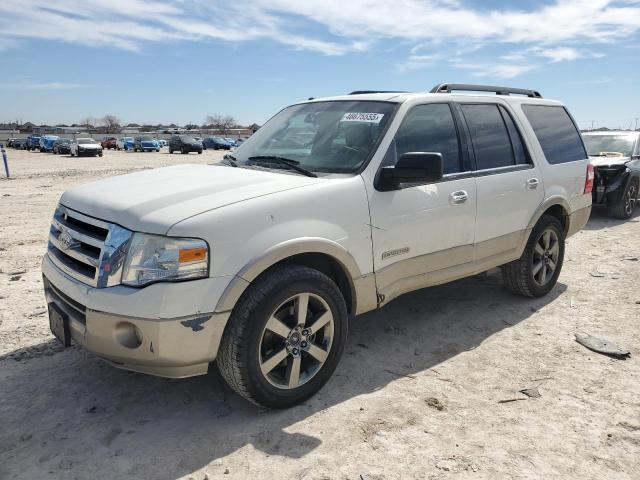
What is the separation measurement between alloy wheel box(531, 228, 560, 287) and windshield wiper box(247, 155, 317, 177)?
266 cm

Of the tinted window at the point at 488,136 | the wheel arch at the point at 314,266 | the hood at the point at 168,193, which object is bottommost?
the wheel arch at the point at 314,266

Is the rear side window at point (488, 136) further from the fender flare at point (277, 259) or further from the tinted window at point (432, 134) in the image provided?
the fender flare at point (277, 259)

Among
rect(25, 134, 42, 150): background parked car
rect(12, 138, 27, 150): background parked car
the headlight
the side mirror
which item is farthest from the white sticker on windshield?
rect(12, 138, 27, 150): background parked car

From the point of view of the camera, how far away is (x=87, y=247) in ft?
9.78

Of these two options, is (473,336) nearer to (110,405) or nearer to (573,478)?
(573,478)

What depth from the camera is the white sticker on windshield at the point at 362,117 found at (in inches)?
146

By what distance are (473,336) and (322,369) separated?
5.40ft

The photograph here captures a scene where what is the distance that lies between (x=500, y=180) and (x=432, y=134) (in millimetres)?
843

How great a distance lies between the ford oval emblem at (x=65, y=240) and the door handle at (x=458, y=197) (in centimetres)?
262

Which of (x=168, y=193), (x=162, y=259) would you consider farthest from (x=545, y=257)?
(x=162, y=259)

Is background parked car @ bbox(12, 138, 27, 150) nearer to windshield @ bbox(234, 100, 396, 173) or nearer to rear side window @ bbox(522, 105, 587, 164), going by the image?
windshield @ bbox(234, 100, 396, 173)

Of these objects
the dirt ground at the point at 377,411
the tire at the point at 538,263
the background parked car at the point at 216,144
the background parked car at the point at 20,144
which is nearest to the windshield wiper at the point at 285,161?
the dirt ground at the point at 377,411

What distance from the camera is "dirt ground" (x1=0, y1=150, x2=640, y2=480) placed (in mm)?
2662

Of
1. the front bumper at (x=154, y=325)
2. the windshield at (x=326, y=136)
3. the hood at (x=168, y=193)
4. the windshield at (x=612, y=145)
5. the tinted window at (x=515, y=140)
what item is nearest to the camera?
the front bumper at (x=154, y=325)
